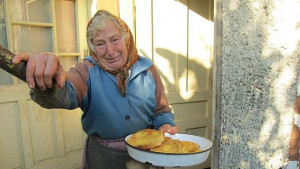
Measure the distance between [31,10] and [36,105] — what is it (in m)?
0.96

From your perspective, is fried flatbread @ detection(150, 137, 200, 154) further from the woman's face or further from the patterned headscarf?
the woman's face

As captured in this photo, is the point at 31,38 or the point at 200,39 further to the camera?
the point at 200,39

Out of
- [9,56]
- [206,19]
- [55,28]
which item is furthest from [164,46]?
[9,56]

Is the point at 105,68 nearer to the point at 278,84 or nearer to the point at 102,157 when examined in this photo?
the point at 102,157

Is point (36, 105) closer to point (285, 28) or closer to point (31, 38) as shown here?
point (31, 38)

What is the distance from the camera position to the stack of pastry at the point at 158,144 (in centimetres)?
124

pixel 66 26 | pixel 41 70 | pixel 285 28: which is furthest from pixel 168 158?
pixel 66 26

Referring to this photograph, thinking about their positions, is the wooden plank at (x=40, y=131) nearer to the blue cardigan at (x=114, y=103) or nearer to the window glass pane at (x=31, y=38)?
the window glass pane at (x=31, y=38)

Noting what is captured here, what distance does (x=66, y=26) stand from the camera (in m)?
2.76

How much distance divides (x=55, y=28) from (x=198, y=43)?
166cm

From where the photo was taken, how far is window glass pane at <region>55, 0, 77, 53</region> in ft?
8.84

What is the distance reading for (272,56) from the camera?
4.61 ft

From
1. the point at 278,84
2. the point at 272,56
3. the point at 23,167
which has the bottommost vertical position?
the point at 23,167

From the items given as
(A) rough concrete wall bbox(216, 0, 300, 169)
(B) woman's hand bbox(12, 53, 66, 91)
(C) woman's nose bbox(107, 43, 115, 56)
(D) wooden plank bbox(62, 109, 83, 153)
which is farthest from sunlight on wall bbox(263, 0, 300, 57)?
(D) wooden plank bbox(62, 109, 83, 153)
